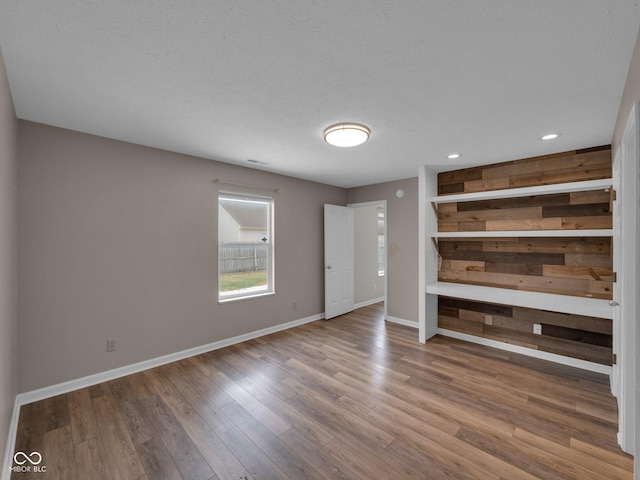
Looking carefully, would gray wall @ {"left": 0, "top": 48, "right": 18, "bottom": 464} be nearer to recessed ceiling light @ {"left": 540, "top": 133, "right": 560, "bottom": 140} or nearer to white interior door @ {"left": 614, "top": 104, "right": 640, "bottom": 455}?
white interior door @ {"left": 614, "top": 104, "right": 640, "bottom": 455}

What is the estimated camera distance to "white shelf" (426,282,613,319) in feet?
8.52

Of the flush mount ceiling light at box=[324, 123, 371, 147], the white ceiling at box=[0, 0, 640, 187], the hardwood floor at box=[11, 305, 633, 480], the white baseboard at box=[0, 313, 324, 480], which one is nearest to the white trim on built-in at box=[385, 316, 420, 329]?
the hardwood floor at box=[11, 305, 633, 480]

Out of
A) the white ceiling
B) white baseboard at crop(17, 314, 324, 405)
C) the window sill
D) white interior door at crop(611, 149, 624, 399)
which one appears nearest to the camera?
the white ceiling

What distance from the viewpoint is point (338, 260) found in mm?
5055

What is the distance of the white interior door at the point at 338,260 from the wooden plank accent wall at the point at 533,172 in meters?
1.82

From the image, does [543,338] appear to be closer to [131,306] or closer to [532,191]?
[532,191]

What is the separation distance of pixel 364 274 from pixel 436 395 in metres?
3.55

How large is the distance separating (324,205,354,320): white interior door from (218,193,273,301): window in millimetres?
1122

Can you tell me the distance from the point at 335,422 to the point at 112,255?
271cm

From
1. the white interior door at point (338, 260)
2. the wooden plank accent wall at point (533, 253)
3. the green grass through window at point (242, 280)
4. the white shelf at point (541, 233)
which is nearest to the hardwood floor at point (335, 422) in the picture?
the wooden plank accent wall at point (533, 253)

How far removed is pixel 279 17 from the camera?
1240 millimetres

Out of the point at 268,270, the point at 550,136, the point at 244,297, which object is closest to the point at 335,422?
the point at 244,297

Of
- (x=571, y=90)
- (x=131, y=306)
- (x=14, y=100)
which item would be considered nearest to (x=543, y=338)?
(x=571, y=90)

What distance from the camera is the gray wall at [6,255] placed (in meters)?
1.60
